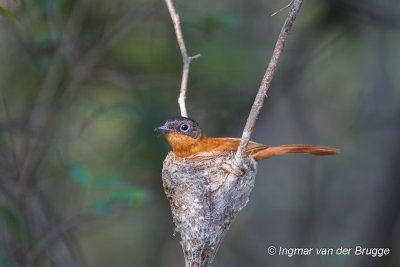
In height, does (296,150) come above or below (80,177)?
above

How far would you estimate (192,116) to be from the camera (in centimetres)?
738

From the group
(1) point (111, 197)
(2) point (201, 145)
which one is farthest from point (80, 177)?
(2) point (201, 145)

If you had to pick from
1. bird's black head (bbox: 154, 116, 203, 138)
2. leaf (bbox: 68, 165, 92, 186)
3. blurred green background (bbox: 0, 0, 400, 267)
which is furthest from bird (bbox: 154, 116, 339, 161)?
blurred green background (bbox: 0, 0, 400, 267)

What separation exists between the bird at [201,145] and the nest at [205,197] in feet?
0.55

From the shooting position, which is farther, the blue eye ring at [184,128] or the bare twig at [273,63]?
the blue eye ring at [184,128]

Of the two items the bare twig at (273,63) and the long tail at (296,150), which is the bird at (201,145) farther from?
the bare twig at (273,63)

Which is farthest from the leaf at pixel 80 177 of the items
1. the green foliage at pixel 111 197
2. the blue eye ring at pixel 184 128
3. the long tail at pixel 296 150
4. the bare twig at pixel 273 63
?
the bare twig at pixel 273 63

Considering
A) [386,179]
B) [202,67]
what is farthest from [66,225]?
[386,179]

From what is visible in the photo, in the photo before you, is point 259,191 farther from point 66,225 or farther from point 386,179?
point 66,225

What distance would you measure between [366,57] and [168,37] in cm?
340

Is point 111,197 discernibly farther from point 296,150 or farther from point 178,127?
point 296,150

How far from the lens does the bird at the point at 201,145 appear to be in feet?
13.1

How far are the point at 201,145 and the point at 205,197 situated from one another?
0.72 meters

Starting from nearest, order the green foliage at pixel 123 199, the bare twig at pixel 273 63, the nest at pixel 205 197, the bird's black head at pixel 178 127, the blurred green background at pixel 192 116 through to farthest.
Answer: the bare twig at pixel 273 63
the nest at pixel 205 197
the green foliage at pixel 123 199
the bird's black head at pixel 178 127
the blurred green background at pixel 192 116
